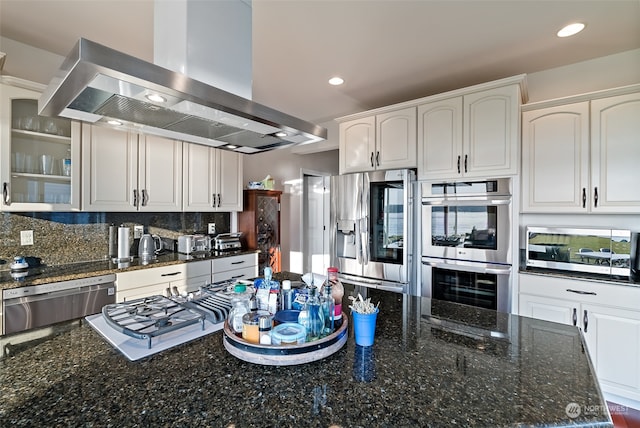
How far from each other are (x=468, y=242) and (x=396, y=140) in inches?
45.4

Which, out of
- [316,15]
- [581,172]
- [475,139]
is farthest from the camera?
[475,139]

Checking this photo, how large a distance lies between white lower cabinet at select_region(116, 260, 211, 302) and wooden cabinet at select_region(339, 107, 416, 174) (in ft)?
5.79

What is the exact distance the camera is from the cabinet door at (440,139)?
2574 millimetres

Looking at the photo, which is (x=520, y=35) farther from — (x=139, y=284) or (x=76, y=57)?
(x=139, y=284)

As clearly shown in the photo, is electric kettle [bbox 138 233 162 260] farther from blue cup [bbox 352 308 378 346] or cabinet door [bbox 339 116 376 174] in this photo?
blue cup [bbox 352 308 378 346]

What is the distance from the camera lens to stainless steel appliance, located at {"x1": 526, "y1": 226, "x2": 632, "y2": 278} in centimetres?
211

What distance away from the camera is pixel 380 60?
2.50 metres

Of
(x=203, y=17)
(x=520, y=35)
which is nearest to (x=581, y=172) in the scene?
(x=520, y=35)

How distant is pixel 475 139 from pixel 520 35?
0.76 meters

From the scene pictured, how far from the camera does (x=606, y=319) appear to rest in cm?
208

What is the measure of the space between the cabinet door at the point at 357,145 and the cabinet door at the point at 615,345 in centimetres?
210

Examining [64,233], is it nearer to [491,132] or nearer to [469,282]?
[469,282]

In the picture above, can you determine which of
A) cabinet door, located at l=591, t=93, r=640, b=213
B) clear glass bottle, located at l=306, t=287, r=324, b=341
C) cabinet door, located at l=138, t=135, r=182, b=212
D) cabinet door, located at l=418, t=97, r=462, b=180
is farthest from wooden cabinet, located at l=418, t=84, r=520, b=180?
cabinet door, located at l=138, t=135, r=182, b=212

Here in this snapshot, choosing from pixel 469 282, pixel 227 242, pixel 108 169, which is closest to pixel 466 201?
pixel 469 282
